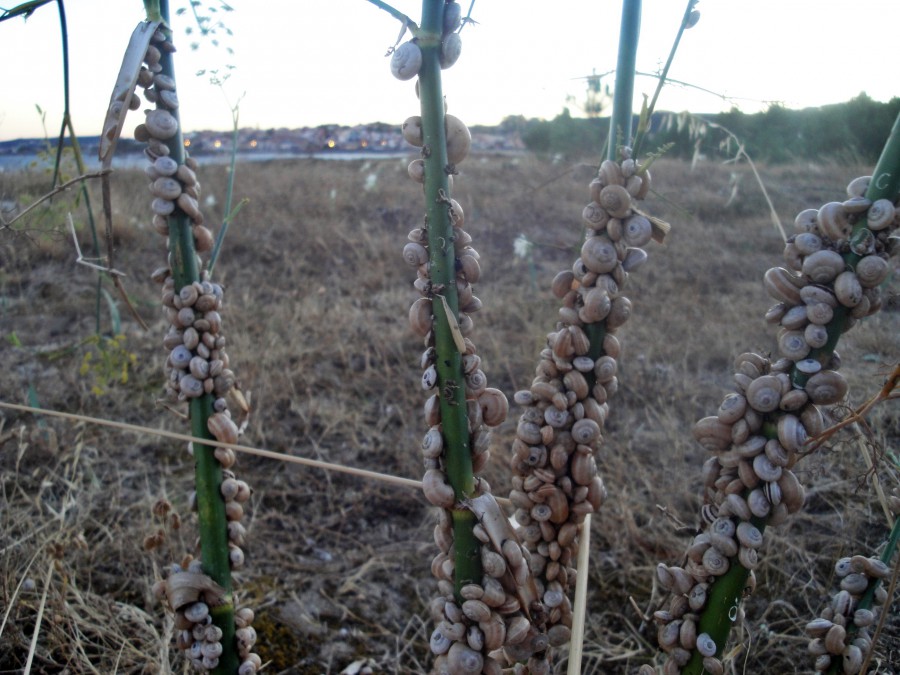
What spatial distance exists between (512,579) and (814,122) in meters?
2.43

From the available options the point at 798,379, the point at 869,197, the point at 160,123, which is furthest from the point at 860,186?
the point at 160,123

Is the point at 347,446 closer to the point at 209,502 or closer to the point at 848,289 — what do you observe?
the point at 209,502

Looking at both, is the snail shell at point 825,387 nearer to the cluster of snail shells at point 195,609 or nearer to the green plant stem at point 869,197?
the green plant stem at point 869,197

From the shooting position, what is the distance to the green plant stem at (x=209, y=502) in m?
0.60

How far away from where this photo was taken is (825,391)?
430mm

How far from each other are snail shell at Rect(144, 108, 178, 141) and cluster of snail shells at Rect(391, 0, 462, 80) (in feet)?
0.84

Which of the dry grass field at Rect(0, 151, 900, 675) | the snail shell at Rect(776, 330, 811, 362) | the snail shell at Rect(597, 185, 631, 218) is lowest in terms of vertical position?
the dry grass field at Rect(0, 151, 900, 675)

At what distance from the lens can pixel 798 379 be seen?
0.45 m

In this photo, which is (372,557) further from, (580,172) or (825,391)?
(580,172)

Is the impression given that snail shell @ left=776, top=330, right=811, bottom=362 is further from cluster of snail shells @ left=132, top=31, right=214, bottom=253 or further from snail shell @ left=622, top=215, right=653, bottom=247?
cluster of snail shells @ left=132, top=31, right=214, bottom=253

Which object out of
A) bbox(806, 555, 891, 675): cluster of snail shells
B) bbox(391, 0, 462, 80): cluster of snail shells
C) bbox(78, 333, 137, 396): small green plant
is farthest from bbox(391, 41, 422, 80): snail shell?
bbox(78, 333, 137, 396): small green plant

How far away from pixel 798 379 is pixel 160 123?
0.52 meters

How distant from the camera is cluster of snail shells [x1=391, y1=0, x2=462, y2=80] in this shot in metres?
0.37

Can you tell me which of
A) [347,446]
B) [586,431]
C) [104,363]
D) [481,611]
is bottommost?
[347,446]
